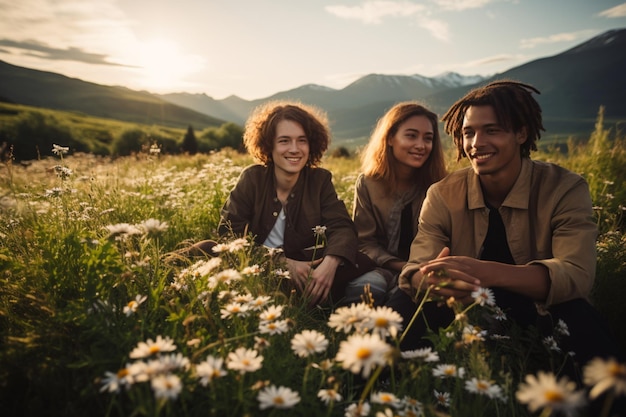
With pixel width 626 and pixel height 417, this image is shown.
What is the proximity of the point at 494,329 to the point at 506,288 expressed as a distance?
42 centimetres

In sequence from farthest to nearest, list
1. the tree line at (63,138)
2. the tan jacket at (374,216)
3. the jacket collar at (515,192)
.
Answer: the tree line at (63,138) → the tan jacket at (374,216) → the jacket collar at (515,192)

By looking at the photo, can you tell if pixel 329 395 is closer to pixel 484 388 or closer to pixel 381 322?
pixel 381 322

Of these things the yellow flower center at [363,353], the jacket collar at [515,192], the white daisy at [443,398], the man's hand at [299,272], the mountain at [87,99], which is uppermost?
the mountain at [87,99]

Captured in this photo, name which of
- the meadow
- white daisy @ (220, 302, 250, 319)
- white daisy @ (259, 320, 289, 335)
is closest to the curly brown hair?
the meadow

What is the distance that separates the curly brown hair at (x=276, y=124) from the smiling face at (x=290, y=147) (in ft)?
0.25

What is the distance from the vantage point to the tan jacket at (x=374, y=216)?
3961mm

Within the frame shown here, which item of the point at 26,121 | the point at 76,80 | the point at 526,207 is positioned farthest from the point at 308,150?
the point at 76,80

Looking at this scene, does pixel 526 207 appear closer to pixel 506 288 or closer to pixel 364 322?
pixel 506 288

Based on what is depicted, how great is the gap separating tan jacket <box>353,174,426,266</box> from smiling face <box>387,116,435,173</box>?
0.34 metres

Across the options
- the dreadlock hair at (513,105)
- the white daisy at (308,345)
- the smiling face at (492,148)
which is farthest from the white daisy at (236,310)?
the dreadlock hair at (513,105)

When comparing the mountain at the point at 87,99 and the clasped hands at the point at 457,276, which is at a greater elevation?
the mountain at the point at 87,99

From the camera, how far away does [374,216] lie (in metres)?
4.06

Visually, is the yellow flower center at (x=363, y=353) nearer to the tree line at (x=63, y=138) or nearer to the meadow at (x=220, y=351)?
the meadow at (x=220, y=351)

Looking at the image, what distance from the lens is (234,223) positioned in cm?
368
